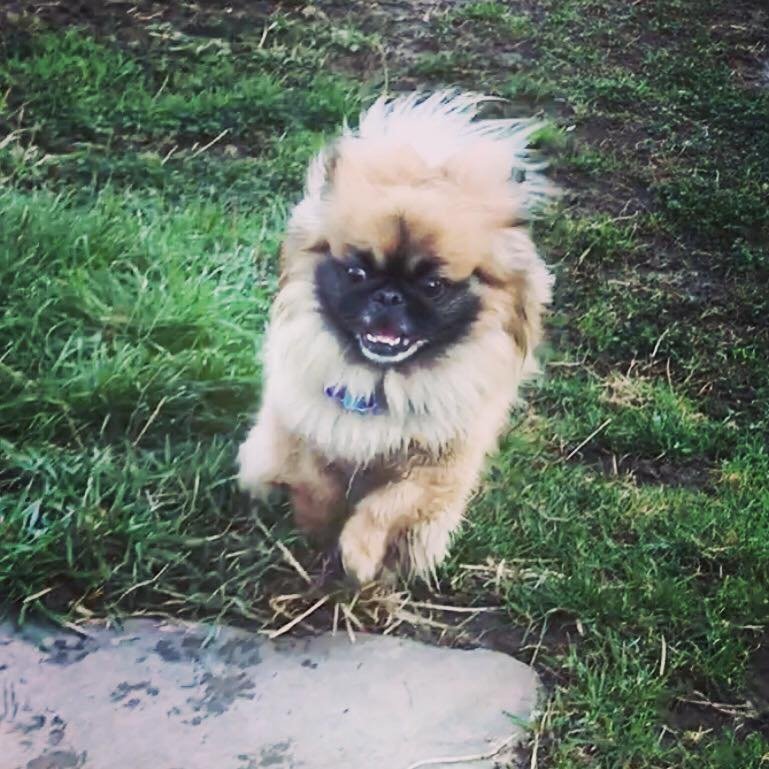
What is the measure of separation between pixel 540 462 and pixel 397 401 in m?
0.18

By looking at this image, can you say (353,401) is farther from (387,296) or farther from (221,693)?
(221,693)

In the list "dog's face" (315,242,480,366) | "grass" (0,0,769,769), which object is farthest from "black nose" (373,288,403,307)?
"grass" (0,0,769,769)

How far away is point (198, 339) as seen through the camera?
1.23 metres

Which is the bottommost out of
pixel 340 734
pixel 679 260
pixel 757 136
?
pixel 340 734

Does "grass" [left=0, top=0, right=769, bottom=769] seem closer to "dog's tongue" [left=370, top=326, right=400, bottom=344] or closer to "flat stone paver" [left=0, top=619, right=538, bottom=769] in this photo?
"flat stone paver" [left=0, top=619, right=538, bottom=769]

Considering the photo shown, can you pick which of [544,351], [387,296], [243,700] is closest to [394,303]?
[387,296]

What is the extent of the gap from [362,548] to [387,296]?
28 cm

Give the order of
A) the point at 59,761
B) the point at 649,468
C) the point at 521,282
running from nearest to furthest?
1. the point at 59,761
2. the point at 521,282
3. the point at 649,468

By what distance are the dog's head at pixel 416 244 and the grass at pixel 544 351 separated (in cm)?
13

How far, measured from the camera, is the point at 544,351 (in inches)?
45.7

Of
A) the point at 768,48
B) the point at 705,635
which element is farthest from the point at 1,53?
the point at 705,635

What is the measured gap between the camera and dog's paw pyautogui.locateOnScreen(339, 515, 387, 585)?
111 cm

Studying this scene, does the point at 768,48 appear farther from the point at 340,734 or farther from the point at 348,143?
the point at 340,734

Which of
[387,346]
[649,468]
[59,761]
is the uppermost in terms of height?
[387,346]
